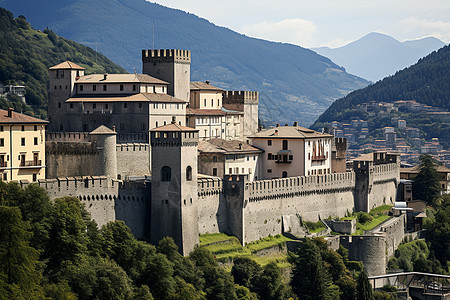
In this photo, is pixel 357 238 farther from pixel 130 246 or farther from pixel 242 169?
pixel 130 246

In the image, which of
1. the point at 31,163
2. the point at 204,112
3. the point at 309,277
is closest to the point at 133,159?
the point at 31,163

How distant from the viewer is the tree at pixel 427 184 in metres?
103

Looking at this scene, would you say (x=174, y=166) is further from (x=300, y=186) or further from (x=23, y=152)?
(x=300, y=186)

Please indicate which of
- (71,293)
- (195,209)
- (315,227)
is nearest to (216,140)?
(315,227)

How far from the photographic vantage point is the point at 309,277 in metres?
75.1

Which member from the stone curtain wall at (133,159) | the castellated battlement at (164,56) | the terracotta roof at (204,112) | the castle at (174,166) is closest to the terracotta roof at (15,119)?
the castle at (174,166)

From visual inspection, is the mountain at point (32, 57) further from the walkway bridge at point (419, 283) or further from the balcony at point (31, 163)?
the walkway bridge at point (419, 283)

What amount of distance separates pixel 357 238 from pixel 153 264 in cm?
2465

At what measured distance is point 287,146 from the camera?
88.9m

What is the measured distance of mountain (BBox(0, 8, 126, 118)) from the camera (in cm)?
14825

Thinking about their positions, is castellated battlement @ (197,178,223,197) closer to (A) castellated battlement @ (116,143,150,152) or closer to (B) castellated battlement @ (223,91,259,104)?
(A) castellated battlement @ (116,143,150,152)

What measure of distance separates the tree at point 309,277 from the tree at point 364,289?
2607mm

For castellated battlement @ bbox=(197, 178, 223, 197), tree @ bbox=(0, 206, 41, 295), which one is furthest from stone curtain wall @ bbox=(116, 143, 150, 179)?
tree @ bbox=(0, 206, 41, 295)

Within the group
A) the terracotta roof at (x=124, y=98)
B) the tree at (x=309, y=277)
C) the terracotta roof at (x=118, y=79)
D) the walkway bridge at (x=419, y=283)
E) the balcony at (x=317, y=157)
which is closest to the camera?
the tree at (x=309, y=277)
